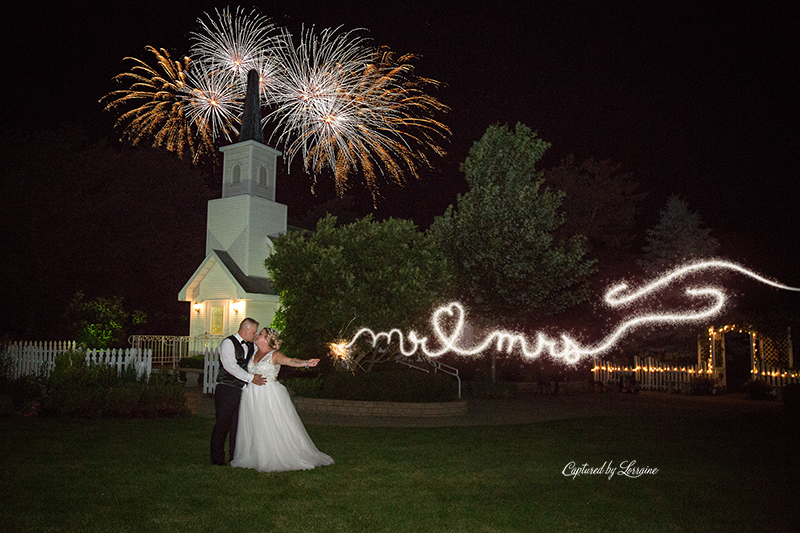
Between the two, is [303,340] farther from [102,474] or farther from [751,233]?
[751,233]

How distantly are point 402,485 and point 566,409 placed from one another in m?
10.7

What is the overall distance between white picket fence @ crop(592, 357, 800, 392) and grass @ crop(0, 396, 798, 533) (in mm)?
13108

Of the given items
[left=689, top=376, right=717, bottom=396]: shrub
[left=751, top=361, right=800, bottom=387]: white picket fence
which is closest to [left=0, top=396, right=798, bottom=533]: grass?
[left=751, top=361, right=800, bottom=387]: white picket fence

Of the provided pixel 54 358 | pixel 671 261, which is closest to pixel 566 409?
pixel 671 261

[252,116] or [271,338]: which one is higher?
[252,116]

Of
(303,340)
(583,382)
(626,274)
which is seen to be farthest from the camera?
(626,274)

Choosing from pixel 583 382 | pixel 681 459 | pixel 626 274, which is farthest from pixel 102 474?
pixel 626 274

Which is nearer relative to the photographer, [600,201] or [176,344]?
[176,344]

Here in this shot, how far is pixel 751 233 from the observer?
27.2m

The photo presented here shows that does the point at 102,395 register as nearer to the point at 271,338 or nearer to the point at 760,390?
the point at 271,338

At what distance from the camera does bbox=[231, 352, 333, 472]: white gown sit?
8.21 meters

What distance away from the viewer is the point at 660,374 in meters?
25.4

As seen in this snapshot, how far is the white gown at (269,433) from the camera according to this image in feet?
26.9

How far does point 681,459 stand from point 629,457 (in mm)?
743
